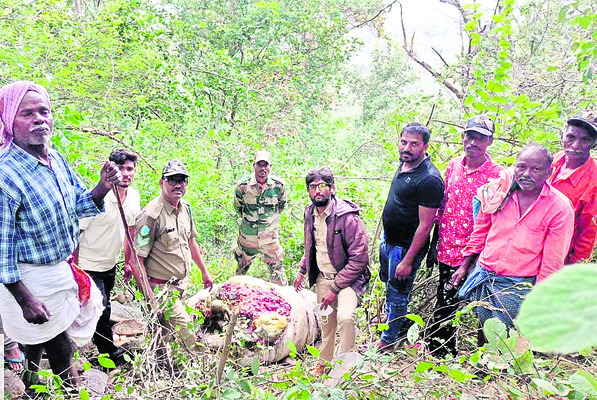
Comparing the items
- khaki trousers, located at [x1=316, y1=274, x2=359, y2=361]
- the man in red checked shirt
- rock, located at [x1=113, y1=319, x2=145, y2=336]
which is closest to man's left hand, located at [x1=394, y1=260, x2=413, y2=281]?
the man in red checked shirt

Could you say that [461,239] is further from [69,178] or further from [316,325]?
[69,178]

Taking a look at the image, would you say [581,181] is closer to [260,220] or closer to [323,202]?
[323,202]

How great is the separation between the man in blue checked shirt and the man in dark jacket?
178 cm

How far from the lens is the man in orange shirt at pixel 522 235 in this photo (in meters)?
2.76

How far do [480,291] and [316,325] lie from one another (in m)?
1.95

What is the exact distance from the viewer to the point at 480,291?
306cm

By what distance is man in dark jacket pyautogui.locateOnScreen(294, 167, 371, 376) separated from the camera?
3793 mm

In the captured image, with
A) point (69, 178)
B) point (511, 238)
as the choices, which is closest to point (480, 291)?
point (511, 238)

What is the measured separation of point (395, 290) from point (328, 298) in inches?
21.9

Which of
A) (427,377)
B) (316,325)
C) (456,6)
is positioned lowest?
(316,325)

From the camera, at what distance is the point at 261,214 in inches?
208

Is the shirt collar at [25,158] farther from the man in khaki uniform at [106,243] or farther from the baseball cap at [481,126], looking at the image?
the baseball cap at [481,126]

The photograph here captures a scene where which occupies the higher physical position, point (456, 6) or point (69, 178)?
point (456, 6)

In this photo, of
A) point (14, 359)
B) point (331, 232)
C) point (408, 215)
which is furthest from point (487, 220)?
point (14, 359)
